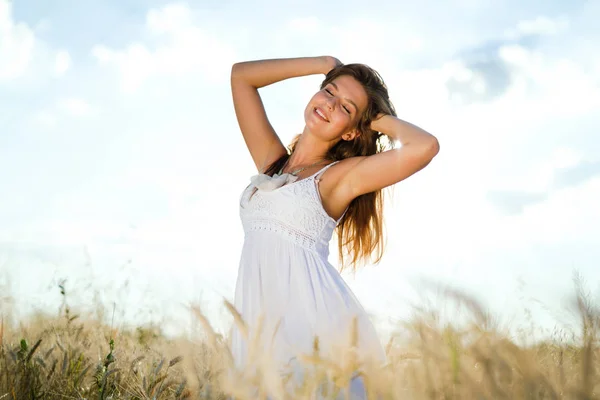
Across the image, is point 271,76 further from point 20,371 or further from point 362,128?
point 20,371

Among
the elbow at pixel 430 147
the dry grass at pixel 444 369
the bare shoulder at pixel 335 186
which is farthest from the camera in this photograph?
the bare shoulder at pixel 335 186

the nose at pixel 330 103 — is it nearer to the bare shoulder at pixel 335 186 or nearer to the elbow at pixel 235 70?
the bare shoulder at pixel 335 186

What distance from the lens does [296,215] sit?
11.5ft

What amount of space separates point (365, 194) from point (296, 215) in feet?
1.91

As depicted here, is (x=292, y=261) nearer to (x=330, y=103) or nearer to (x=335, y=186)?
(x=335, y=186)

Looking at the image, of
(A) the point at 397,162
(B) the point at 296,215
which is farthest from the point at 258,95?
(A) the point at 397,162

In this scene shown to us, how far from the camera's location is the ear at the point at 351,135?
12.8 ft

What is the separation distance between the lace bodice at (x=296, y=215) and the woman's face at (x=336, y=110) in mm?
315

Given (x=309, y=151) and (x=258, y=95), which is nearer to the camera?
(x=309, y=151)

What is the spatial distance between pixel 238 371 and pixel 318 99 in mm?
3036

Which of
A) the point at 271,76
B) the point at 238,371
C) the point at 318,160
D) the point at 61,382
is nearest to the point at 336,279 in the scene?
the point at 318,160

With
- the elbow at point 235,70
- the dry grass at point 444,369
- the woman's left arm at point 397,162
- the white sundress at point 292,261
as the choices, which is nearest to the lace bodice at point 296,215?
the white sundress at point 292,261

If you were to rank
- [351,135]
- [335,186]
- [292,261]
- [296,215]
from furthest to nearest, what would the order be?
[351,135]
[335,186]
[296,215]
[292,261]

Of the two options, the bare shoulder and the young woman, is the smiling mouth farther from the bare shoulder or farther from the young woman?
the bare shoulder
